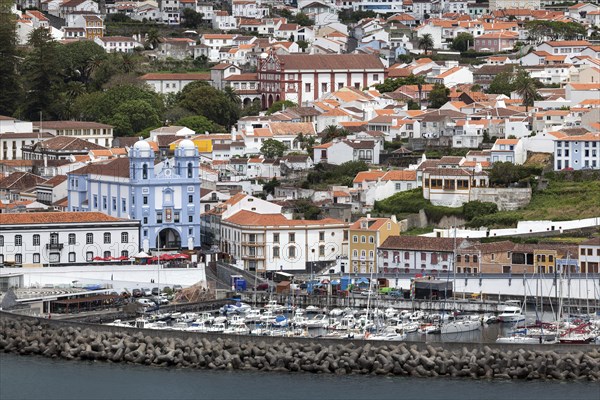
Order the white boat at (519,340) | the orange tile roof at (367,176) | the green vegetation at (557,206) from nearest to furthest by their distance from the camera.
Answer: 1. the white boat at (519,340)
2. the green vegetation at (557,206)
3. the orange tile roof at (367,176)

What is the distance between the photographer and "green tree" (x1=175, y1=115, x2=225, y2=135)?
73250 mm

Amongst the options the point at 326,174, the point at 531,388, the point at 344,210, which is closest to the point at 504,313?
the point at 531,388

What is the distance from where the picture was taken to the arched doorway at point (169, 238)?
56.2m

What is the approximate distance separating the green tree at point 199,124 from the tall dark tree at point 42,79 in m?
6.45

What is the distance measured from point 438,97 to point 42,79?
Answer: 1455cm

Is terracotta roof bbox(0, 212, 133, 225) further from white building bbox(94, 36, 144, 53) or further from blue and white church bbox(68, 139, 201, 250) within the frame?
white building bbox(94, 36, 144, 53)

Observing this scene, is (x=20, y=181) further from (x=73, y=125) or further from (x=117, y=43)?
(x=117, y=43)

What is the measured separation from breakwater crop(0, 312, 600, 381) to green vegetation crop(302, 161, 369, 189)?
1817 cm

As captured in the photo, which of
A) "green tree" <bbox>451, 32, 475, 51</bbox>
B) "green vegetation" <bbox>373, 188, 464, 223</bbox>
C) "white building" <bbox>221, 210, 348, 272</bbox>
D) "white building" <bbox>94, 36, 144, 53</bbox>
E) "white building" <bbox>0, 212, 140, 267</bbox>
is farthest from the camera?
"green tree" <bbox>451, 32, 475, 51</bbox>

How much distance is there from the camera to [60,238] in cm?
5372

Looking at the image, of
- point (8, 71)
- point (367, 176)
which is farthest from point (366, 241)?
point (8, 71)

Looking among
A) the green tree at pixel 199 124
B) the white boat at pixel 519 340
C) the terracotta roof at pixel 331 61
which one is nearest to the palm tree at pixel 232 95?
the terracotta roof at pixel 331 61

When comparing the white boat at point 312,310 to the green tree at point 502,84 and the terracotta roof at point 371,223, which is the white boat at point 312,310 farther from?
the green tree at point 502,84

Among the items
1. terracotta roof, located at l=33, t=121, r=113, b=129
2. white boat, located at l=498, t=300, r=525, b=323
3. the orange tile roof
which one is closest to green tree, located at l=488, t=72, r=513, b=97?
terracotta roof, located at l=33, t=121, r=113, b=129
